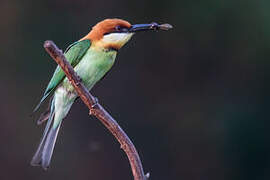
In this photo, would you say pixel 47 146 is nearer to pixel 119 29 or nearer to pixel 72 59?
pixel 72 59

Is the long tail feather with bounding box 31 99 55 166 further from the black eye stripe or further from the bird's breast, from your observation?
the black eye stripe

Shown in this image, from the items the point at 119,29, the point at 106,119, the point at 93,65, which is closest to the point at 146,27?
the point at 119,29

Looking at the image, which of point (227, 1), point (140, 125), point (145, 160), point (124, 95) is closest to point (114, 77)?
point (124, 95)

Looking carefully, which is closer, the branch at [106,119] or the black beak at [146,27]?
the branch at [106,119]

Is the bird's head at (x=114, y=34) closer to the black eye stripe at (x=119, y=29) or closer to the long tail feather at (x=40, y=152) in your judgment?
the black eye stripe at (x=119, y=29)

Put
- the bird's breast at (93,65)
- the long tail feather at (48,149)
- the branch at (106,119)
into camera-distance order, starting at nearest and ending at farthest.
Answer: the branch at (106,119), the long tail feather at (48,149), the bird's breast at (93,65)

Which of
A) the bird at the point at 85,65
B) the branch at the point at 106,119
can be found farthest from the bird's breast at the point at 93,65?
the branch at the point at 106,119

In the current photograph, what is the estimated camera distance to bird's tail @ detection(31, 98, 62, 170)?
8.21 feet

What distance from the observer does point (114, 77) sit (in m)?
4.19

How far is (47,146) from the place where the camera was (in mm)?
2604

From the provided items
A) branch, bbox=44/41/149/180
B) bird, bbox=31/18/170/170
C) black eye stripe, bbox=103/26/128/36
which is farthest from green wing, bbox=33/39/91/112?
branch, bbox=44/41/149/180

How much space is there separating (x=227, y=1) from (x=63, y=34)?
133 cm

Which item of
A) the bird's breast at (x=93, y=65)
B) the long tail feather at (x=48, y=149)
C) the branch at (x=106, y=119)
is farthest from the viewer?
the bird's breast at (x=93, y=65)

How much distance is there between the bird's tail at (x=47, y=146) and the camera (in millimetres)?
2502
